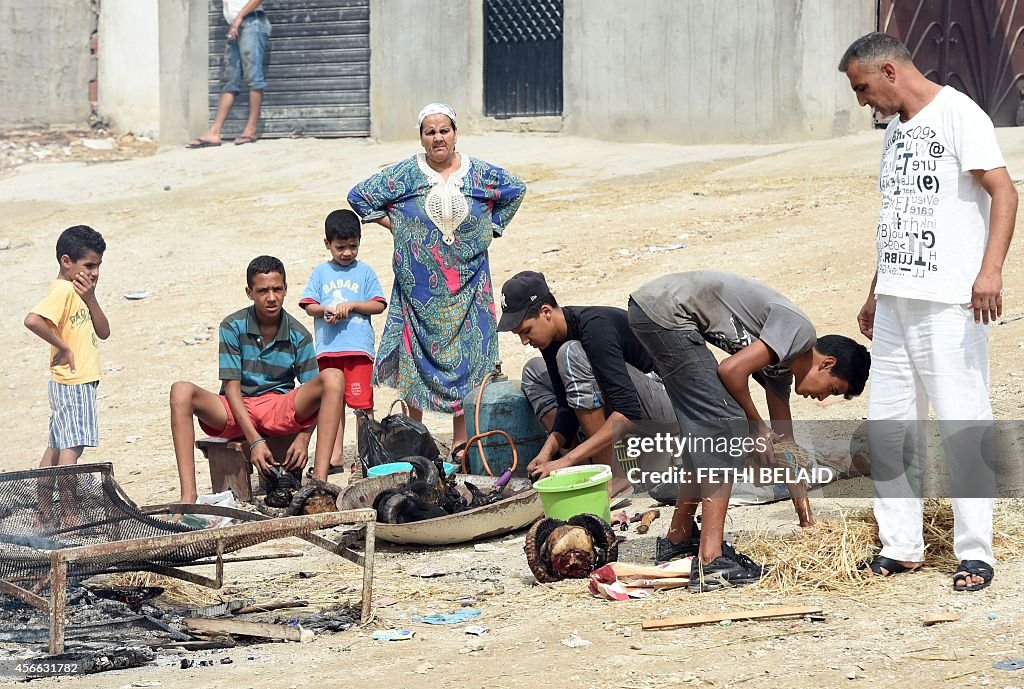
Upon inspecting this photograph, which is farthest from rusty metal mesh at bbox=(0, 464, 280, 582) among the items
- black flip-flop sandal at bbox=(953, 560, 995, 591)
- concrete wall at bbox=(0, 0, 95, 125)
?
concrete wall at bbox=(0, 0, 95, 125)

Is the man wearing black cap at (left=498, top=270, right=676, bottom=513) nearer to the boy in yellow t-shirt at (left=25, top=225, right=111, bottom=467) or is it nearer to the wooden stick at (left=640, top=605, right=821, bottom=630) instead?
the wooden stick at (left=640, top=605, right=821, bottom=630)

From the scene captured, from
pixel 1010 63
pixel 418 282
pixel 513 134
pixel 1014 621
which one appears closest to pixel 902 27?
pixel 1010 63

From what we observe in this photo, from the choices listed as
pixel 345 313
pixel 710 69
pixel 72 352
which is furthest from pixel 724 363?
pixel 710 69

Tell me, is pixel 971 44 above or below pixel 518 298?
above

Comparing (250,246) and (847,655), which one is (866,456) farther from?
(250,246)

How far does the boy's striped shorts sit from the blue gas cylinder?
6.15ft

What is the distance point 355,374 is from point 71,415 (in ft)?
4.85

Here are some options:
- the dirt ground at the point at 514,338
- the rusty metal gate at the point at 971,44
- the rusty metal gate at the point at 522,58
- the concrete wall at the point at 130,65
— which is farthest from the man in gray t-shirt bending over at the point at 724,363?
the concrete wall at the point at 130,65

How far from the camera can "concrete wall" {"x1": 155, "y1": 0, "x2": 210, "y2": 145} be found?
17953 mm

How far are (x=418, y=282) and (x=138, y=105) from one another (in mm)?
14145

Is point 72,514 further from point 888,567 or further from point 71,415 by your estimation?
point 888,567

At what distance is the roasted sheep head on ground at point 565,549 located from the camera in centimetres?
503

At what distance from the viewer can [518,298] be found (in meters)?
5.69
